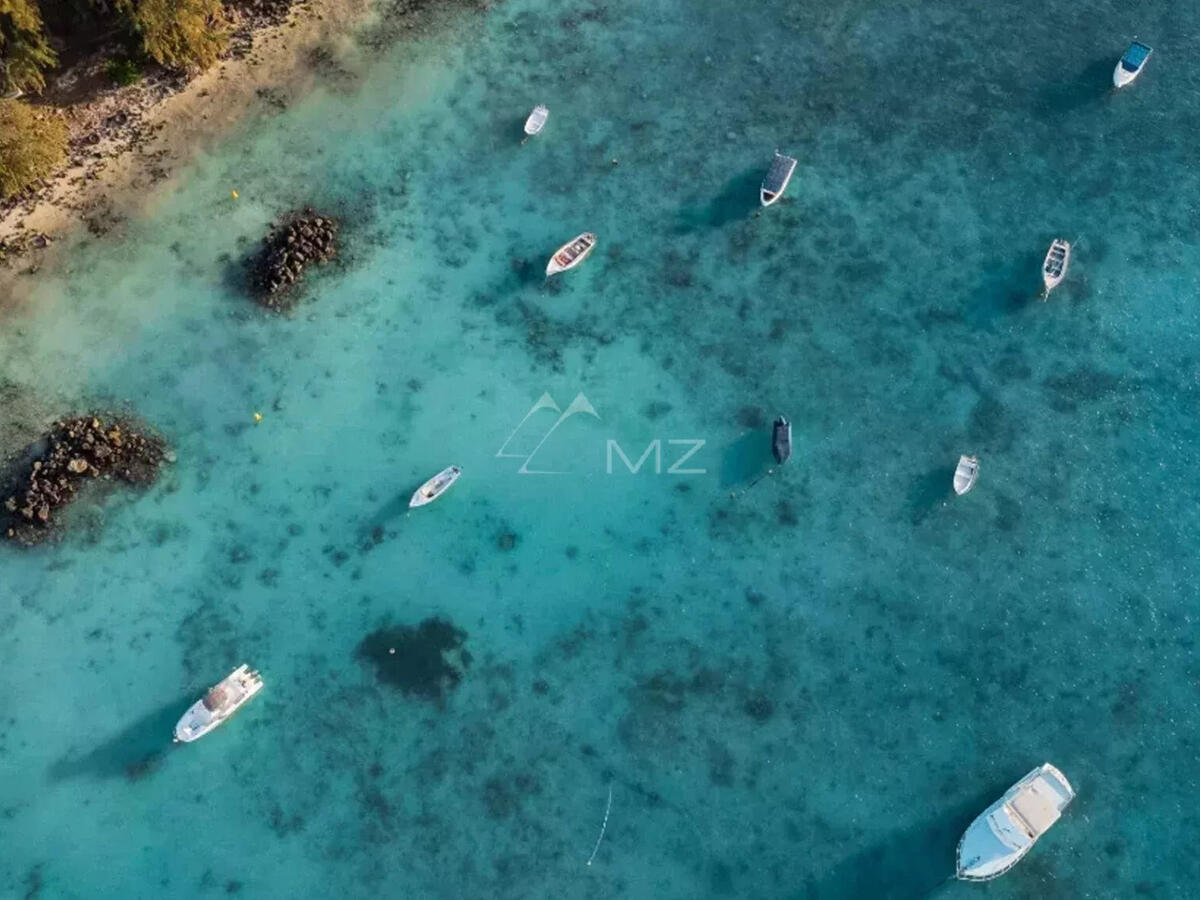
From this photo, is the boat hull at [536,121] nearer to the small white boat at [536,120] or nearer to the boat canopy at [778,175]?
the small white boat at [536,120]

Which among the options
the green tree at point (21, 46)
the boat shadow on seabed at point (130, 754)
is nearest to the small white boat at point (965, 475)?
the boat shadow on seabed at point (130, 754)

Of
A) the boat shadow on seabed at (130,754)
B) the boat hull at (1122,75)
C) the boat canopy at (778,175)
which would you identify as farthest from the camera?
the boat hull at (1122,75)

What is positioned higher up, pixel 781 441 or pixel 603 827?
pixel 781 441

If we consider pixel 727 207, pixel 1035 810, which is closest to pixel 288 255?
pixel 727 207

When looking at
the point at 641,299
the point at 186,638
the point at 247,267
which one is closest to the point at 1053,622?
the point at 641,299

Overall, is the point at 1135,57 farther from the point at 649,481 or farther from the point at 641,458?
the point at 649,481

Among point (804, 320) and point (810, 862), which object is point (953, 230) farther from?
point (810, 862)
